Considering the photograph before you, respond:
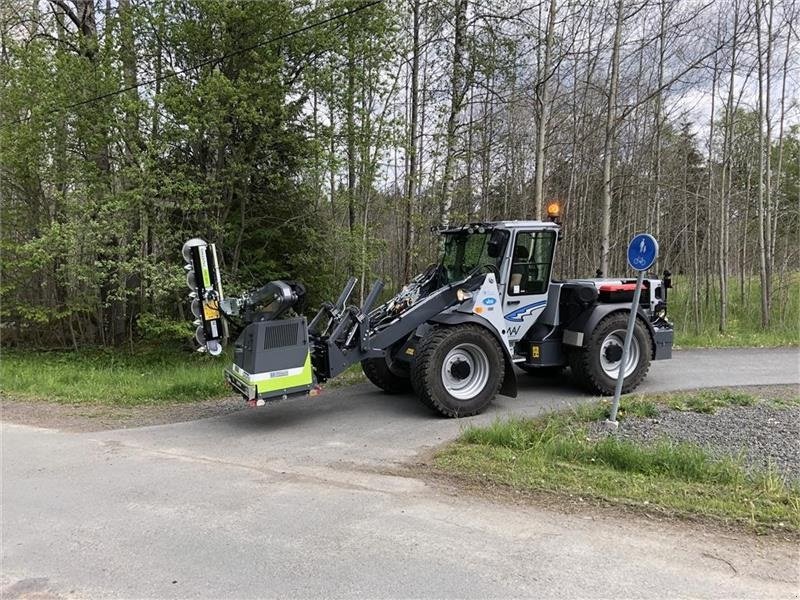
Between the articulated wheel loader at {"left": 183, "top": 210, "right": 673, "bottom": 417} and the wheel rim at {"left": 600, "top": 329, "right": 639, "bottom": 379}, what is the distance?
15 mm

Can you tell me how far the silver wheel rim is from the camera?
23.4 feet

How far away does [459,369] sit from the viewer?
7.23 metres

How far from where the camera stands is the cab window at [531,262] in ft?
25.4

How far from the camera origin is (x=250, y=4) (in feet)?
34.6

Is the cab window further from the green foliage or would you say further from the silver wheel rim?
the green foliage

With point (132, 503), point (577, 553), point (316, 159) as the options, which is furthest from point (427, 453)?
point (316, 159)

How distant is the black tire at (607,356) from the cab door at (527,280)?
33.8 inches

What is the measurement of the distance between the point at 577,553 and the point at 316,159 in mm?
9711

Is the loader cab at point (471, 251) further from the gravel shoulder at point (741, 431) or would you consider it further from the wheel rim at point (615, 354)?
the gravel shoulder at point (741, 431)

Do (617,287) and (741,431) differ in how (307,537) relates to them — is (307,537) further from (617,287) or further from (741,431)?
(617,287)

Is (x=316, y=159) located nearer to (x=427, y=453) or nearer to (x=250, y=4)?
(x=250, y=4)

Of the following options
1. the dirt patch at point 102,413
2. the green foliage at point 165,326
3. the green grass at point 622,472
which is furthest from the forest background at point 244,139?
the green grass at point 622,472

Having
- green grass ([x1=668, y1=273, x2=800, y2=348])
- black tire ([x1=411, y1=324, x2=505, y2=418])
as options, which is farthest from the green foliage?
green grass ([x1=668, y1=273, x2=800, y2=348])

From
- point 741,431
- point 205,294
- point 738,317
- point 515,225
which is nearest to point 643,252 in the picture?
point 515,225
